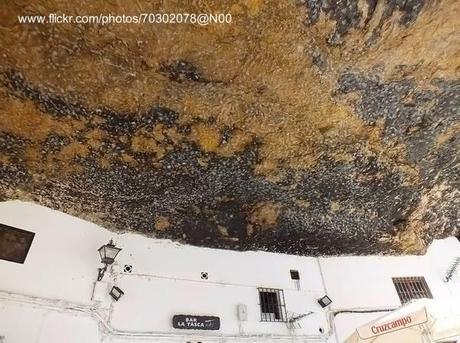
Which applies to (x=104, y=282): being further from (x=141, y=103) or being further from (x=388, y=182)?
Answer: (x=388, y=182)

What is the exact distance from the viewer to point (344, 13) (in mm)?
4121

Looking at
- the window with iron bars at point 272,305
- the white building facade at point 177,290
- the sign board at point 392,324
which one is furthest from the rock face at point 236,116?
the sign board at point 392,324

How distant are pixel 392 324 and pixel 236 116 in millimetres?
3254

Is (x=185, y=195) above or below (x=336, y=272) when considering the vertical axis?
above

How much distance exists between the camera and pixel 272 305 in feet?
20.1

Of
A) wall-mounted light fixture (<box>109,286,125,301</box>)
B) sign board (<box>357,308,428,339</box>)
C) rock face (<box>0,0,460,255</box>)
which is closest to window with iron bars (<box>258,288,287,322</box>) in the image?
rock face (<box>0,0,460,255</box>)

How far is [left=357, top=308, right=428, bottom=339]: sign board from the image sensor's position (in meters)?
3.98

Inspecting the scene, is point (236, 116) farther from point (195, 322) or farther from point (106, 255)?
point (195, 322)

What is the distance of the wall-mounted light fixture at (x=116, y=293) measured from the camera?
197 inches

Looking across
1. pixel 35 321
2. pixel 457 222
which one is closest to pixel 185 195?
pixel 35 321

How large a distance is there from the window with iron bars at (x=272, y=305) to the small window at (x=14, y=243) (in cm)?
372

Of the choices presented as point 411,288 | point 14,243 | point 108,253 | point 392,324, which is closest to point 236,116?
point 108,253

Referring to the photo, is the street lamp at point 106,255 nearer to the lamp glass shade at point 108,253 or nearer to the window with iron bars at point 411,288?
the lamp glass shade at point 108,253

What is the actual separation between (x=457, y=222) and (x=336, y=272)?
3.30 metres
